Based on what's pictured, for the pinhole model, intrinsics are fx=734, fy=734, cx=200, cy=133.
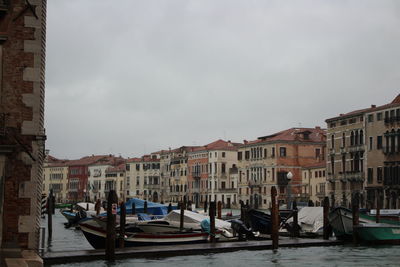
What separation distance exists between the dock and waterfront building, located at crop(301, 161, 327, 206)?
51.0 meters

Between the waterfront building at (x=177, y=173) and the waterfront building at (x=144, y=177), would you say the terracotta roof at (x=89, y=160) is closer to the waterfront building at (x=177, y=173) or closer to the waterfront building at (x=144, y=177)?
the waterfront building at (x=144, y=177)

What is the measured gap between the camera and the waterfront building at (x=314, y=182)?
73.6m

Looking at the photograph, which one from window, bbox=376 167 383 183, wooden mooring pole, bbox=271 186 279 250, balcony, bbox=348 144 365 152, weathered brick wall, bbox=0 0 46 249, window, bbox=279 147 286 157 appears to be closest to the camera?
weathered brick wall, bbox=0 0 46 249

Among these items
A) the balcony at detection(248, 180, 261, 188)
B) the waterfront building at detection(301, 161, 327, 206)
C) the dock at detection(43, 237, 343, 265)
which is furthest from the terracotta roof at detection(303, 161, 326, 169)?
the dock at detection(43, 237, 343, 265)

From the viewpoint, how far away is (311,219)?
29594 millimetres

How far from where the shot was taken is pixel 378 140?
58.9 metres

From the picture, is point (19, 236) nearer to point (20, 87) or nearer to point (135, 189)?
point (20, 87)

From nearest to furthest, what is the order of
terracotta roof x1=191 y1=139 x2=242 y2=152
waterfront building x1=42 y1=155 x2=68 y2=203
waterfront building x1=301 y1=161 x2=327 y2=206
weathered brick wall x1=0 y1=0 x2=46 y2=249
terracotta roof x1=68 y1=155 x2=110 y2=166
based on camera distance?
weathered brick wall x1=0 y1=0 x2=46 y2=249 → waterfront building x1=301 y1=161 x2=327 y2=206 → terracotta roof x1=191 y1=139 x2=242 y2=152 → terracotta roof x1=68 y1=155 x2=110 y2=166 → waterfront building x1=42 y1=155 x2=68 y2=203

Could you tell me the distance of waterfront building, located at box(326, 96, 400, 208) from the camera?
186 feet

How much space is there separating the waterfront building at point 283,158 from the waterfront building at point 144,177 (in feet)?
103

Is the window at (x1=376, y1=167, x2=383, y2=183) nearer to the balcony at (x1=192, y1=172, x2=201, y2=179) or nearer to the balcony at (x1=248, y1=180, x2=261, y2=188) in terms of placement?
the balcony at (x1=248, y1=180, x2=261, y2=188)

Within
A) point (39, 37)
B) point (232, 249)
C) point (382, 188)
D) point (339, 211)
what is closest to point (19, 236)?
point (39, 37)

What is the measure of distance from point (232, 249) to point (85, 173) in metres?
114

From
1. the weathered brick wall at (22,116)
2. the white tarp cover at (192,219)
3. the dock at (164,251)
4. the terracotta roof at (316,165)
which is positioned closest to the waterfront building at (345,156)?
the terracotta roof at (316,165)
